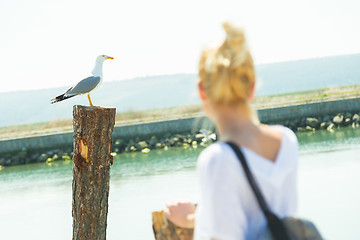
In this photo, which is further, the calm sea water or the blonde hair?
the calm sea water

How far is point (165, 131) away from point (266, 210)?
17829 millimetres

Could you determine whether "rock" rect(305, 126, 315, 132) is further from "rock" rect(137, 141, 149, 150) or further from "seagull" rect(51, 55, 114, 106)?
"seagull" rect(51, 55, 114, 106)

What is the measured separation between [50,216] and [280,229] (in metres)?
8.62

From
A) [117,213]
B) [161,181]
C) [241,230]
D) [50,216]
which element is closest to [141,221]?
[117,213]

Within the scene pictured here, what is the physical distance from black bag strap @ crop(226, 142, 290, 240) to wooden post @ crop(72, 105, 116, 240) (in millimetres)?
3010

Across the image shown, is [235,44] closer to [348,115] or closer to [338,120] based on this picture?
[338,120]

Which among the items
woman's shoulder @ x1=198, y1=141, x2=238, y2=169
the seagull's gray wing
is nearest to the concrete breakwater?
the seagull's gray wing

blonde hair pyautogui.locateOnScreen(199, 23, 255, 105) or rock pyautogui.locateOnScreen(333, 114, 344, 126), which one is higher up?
blonde hair pyautogui.locateOnScreen(199, 23, 255, 105)

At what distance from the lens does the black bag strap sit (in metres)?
1.34

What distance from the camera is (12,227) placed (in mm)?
9047

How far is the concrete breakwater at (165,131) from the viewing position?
18656 mm

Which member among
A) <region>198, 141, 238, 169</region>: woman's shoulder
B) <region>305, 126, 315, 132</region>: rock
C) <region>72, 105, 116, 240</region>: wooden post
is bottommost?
<region>305, 126, 315, 132</region>: rock

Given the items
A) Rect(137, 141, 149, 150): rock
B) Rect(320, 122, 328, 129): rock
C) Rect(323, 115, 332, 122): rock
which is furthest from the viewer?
Rect(323, 115, 332, 122): rock

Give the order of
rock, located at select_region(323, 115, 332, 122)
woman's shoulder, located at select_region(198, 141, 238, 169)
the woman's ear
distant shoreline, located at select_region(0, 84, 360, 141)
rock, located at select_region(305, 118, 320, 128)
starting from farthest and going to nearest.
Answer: distant shoreline, located at select_region(0, 84, 360, 141) → rock, located at select_region(323, 115, 332, 122) → rock, located at select_region(305, 118, 320, 128) → the woman's ear → woman's shoulder, located at select_region(198, 141, 238, 169)
